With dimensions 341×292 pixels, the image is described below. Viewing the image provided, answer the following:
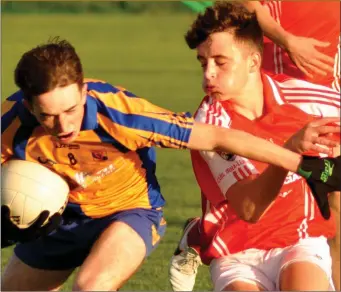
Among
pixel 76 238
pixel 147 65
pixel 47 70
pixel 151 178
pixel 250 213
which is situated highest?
pixel 47 70

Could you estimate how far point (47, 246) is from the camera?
6.25 m

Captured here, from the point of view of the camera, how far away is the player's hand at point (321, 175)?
547 centimetres

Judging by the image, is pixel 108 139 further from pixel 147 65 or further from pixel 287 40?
pixel 147 65

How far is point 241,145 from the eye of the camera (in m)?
5.49

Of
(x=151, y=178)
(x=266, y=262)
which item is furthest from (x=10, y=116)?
(x=266, y=262)

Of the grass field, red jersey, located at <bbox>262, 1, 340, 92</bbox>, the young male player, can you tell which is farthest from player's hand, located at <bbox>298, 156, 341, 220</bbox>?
red jersey, located at <bbox>262, 1, 340, 92</bbox>

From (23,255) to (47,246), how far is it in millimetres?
206

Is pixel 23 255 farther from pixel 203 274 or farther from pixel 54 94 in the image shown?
pixel 203 274

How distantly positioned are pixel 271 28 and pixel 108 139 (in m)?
1.89

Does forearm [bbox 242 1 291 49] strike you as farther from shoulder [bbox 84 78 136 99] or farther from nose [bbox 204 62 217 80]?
shoulder [bbox 84 78 136 99]

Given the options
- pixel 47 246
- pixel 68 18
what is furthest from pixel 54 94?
pixel 68 18

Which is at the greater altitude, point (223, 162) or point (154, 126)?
point (154, 126)

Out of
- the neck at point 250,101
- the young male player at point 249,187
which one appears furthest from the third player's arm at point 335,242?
the neck at point 250,101

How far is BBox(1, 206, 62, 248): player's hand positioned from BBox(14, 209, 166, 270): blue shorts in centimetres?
19
